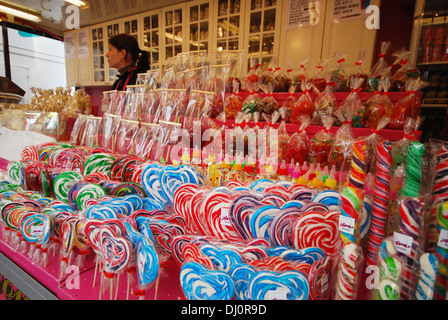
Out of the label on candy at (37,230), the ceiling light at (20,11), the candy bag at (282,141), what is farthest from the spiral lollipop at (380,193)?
the ceiling light at (20,11)

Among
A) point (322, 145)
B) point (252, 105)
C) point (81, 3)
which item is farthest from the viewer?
point (81, 3)

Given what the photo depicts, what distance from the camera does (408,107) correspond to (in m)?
1.43

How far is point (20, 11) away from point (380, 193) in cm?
613

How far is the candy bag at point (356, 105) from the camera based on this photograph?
5.16ft

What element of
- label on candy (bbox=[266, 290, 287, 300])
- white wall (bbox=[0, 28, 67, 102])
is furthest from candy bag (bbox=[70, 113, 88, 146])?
white wall (bbox=[0, 28, 67, 102])

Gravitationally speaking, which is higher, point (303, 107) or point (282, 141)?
point (303, 107)

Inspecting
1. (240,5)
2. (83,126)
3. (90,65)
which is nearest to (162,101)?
(83,126)

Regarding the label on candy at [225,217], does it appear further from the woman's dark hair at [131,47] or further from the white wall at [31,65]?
the white wall at [31,65]

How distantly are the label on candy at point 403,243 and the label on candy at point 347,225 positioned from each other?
93mm

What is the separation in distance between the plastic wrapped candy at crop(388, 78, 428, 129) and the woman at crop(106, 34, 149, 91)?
2425 mm

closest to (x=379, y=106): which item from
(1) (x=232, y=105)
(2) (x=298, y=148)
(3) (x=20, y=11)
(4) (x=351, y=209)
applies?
(2) (x=298, y=148)

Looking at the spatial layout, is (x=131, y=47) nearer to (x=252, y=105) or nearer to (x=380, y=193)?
(x=252, y=105)

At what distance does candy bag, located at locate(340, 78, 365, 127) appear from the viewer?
5.16 ft

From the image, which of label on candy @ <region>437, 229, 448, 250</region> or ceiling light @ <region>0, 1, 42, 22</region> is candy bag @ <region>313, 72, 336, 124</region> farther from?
ceiling light @ <region>0, 1, 42, 22</region>
